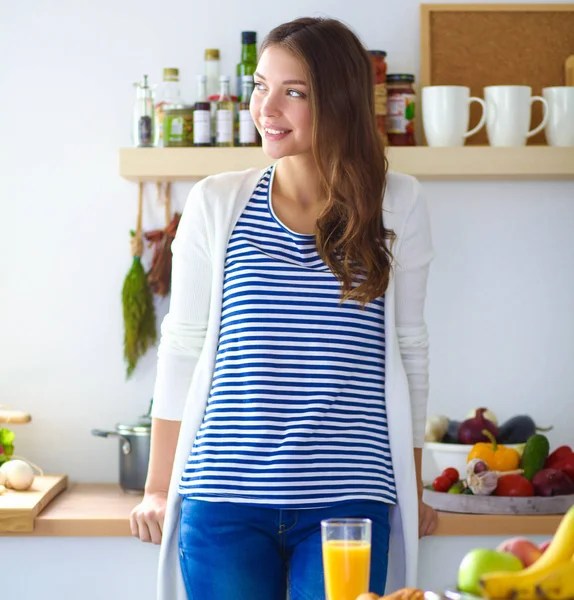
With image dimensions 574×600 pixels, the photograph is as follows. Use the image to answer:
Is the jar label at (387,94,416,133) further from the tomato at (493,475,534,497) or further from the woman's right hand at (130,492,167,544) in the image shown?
the woman's right hand at (130,492,167,544)

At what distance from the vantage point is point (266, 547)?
1.17 m

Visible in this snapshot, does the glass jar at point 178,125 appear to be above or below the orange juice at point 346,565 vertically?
above

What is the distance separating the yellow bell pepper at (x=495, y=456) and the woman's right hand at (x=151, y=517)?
0.77 meters

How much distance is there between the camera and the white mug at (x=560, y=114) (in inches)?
81.1

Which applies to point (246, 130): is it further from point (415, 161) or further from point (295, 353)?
point (295, 353)

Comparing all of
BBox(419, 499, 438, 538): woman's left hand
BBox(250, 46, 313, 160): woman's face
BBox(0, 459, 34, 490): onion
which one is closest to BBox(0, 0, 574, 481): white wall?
BBox(0, 459, 34, 490): onion

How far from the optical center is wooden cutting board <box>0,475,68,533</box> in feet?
5.71

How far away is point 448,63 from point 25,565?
1.40m

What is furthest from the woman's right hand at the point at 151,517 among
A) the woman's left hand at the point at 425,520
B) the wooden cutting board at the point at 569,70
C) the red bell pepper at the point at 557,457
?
the wooden cutting board at the point at 569,70

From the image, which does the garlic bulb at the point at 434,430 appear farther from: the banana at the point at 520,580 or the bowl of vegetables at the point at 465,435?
the banana at the point at 520,580

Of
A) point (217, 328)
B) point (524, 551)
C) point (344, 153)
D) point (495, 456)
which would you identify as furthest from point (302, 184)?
point (495, 456)

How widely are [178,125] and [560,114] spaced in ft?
2.71

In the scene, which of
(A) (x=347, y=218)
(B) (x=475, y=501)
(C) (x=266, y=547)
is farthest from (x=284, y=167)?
(B) (x=475, y=501)

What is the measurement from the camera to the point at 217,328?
129 centimetres
